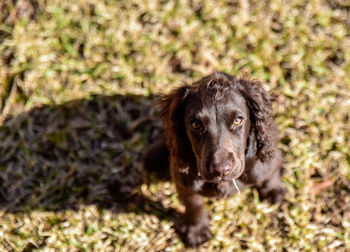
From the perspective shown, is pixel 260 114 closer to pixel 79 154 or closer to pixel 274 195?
pixel 274 195

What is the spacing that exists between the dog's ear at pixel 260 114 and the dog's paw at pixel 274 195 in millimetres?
971

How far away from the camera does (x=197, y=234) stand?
4.82 meters

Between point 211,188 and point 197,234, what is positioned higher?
point 211,188

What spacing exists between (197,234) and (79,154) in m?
1.90

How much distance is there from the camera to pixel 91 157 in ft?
18.2

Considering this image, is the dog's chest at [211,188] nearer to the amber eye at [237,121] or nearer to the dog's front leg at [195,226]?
the dog's front leg at [195,226]

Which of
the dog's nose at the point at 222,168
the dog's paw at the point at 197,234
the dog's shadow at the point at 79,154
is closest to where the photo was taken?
the dog's nose at the point at 222,168

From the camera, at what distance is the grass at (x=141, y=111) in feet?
16.3

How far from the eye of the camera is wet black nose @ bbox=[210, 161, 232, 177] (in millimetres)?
3496

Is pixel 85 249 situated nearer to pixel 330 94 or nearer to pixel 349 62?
pixel 330 94

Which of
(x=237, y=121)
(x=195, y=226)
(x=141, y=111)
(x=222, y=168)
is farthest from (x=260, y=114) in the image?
(x=141, y=111)

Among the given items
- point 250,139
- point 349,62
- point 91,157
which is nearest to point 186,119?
point 250,139

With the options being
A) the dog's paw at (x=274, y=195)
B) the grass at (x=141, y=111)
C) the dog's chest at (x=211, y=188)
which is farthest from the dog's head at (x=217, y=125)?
the grass at (x=141, y=111)

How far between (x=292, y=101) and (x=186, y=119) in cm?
221
